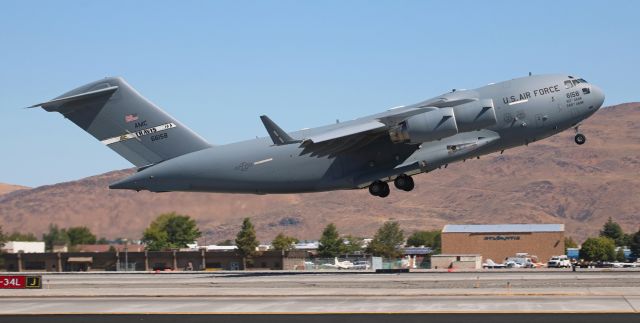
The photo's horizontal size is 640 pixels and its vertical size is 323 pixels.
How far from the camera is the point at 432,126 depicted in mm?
48562

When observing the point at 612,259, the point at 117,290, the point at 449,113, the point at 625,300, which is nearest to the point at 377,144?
the point at 449,113

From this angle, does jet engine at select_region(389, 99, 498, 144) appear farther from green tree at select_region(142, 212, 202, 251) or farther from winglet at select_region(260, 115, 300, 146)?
green tree at select_region(142, 212, 202, 251)

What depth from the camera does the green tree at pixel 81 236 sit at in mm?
156275

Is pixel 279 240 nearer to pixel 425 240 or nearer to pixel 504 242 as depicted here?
pixel 504 242

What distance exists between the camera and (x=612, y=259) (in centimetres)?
12344

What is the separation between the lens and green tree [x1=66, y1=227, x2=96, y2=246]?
156 meters

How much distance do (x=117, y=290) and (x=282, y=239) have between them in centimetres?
8590

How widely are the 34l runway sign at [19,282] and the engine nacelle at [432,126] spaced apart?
61.2ft

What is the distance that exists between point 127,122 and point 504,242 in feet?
289

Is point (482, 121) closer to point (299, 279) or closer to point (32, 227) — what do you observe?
point (299, 279)

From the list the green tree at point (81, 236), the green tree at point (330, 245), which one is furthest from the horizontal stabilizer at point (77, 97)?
the green tree at point (81, 236)

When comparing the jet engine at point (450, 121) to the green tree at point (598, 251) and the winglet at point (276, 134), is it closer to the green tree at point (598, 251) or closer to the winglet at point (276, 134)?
the winglet at point (276, 134)

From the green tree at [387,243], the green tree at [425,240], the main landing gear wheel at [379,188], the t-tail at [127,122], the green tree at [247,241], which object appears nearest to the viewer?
the t-tail at [127,122]
